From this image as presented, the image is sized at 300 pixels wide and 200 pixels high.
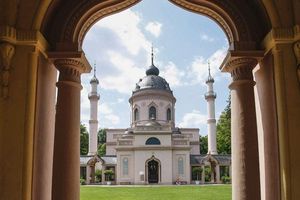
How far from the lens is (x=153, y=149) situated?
54594mm

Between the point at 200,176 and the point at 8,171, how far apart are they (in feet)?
171

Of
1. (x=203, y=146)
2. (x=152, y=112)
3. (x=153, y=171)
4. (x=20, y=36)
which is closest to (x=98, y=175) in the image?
(x=153, y=171)

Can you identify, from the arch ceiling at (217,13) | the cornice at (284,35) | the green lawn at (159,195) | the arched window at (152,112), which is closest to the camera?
the cornice at (284,35)

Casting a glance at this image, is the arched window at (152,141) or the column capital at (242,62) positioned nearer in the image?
the column capital at (242,62)

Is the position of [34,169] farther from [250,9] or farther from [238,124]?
[250,9]

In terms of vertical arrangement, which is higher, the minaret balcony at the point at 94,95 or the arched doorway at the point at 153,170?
the minaret balcony at the point at 94,95

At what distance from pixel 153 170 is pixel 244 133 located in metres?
49.2

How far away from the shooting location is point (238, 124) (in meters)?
7.27

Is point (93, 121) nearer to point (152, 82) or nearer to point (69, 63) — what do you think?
point (152, 82)

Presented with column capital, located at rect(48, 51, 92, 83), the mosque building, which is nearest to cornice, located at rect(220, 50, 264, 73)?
column capital, located at rect(48, 51, 92, 83)

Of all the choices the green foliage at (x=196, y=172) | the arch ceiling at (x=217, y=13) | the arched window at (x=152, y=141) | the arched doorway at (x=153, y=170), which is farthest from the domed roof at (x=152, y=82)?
the arch ceiling at (x=217, y=13)

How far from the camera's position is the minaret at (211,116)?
206ft

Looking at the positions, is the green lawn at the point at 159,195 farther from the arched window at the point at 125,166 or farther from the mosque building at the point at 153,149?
the arched window at the point at 125,166

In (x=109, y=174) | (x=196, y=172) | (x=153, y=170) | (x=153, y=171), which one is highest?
(x=153, y=170)
